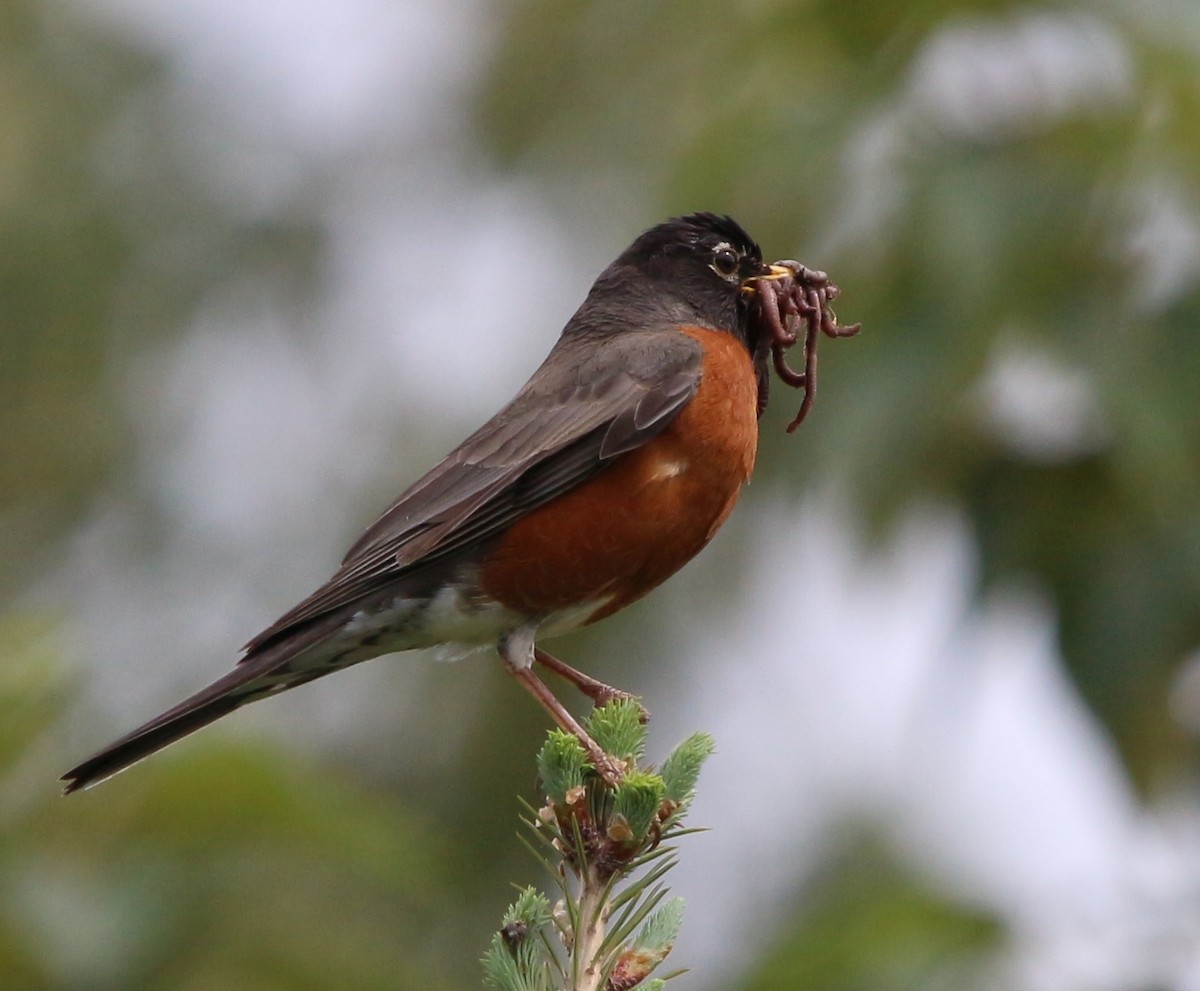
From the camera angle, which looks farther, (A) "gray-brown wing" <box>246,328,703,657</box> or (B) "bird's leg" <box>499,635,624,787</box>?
(A) "gray-brown wing" <box>246,328,703,657</box>

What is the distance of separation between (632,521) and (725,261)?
0.99 metres

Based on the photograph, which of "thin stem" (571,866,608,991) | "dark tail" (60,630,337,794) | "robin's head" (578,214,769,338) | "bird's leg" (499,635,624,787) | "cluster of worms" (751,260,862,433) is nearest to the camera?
"thin stem" (571,866,608,991)

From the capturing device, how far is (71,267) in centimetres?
748

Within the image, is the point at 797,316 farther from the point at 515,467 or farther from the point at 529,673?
the point at 529,673

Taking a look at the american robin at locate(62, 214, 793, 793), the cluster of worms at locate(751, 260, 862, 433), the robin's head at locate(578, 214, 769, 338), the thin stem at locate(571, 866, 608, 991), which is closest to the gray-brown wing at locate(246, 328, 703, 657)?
the american robin at locate(62, 214, 793, 793)

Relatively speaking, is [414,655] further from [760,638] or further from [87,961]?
[87,961]

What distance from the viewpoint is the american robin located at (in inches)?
153

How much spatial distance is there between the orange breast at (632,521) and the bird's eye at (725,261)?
2.07ft

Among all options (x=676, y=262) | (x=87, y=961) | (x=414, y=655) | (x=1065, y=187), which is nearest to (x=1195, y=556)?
(x=1065, y=187)

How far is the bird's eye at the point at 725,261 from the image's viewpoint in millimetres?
4527

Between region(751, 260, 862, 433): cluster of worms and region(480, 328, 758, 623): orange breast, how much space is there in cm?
22

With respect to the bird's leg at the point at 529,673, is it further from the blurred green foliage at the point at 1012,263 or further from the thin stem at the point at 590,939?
the blurred green foliage at the point at 1012,263

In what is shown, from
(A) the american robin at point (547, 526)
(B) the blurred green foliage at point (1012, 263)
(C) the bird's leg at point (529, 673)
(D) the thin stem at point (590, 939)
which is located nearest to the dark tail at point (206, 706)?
(A) the american robin at point (547, 526)

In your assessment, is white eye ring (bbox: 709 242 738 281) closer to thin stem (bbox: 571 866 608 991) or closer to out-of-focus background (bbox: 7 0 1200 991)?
out-of-focus background (bbox: 7 0 1200 991)
